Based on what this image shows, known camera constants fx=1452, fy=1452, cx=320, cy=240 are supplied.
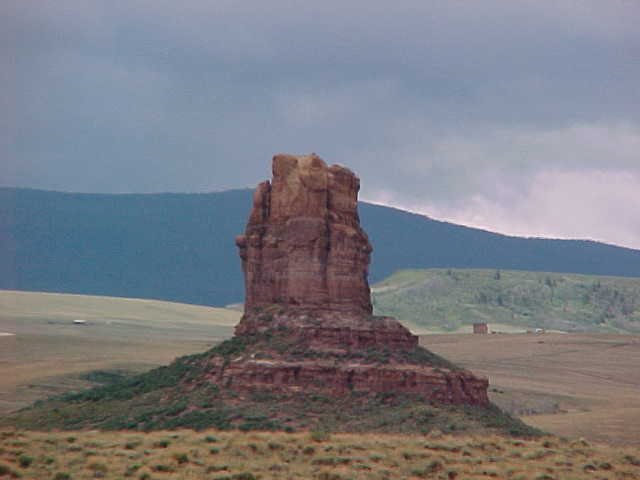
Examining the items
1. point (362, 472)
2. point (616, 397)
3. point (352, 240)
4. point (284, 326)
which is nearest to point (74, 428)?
point (284, 326)

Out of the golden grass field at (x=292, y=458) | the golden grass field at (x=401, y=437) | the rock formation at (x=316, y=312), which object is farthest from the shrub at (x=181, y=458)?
the rock formation at (x=316, y=312)

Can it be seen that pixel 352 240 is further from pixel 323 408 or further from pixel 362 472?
pixel 362 472

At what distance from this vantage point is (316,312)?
71625mm

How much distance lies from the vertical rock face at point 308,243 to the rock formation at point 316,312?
0.05 meters

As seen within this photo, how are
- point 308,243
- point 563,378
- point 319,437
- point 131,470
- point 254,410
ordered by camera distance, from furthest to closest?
point 563,378
point 308,243
point 254,410
point 319,437
point 131,470

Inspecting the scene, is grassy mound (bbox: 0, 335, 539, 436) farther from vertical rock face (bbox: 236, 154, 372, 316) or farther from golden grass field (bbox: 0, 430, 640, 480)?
golden grass field (bbox: 0, 430, 640, 480)

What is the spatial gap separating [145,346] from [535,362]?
4685cm

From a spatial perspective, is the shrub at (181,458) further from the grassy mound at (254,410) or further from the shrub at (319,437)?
the grassy mound at (254,410)

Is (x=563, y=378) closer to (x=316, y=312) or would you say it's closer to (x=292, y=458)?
(x=316, y=312)

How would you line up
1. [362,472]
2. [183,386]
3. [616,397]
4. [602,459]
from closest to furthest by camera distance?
[362,472]
[602,459]
[183,386]
[616,397]

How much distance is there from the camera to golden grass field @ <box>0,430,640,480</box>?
44.1m

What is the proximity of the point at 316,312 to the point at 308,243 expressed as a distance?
135 inches

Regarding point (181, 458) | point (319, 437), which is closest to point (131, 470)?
point (181, 458)

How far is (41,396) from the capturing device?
378 ft
